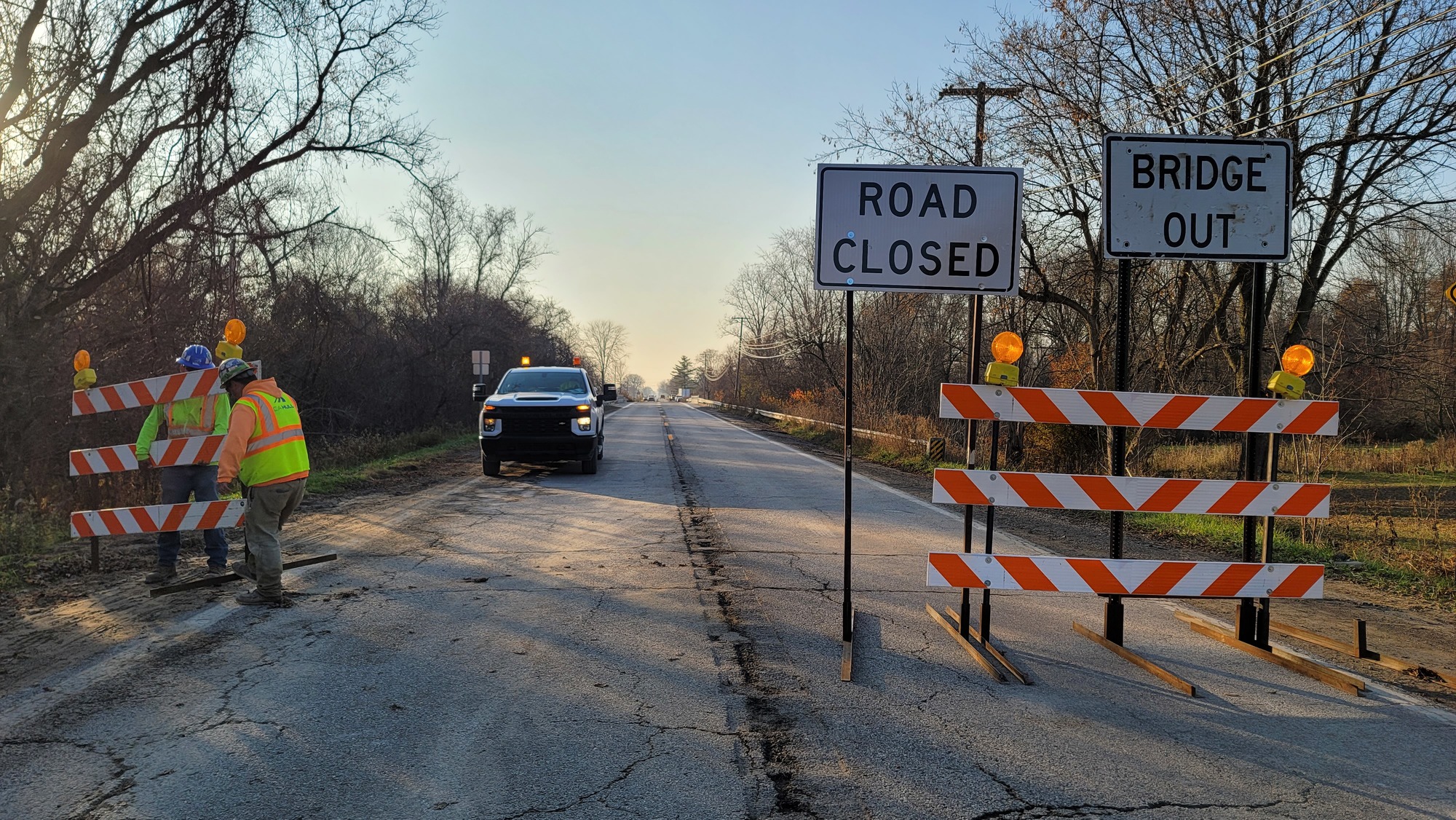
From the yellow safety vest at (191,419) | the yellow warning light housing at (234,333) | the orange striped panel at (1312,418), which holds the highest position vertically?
the yellow warning light housing at (234,333)

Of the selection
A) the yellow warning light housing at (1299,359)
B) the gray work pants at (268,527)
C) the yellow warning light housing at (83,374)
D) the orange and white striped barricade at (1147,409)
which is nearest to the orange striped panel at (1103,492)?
the orange and white striped barricade at (1147,409)

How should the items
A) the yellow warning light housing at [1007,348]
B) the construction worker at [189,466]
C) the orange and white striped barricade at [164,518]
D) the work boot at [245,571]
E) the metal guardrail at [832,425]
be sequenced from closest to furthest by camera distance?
the yellow warning light housing at [1007,348], the work boot at [245,571], the orange and white striped barricade at [164,518], the construction worker at [189,466], the metal guardrail at [832,425]

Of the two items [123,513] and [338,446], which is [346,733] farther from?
[338,446]

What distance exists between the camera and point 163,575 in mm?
7102

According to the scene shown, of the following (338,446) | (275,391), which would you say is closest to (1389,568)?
(275,391)

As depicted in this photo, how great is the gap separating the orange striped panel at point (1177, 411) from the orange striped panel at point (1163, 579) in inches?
33.6

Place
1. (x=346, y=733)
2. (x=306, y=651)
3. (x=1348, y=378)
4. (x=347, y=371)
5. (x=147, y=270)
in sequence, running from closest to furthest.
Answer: (x=346, y=733) < (x=306, y=651) < (x=147, y=270) < (x=1348, y=378) < (x=347, y=371)

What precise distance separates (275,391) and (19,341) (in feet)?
23.9

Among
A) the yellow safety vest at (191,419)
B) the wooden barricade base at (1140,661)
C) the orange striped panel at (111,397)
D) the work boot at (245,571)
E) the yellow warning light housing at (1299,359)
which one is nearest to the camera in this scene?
the wooden barricade base at (1140,661)

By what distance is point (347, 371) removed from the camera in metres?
29.5

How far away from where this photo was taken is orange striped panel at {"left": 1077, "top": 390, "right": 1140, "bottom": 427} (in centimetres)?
541

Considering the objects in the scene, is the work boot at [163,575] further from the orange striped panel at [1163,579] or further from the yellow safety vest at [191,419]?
the orange striped panel at [1163,579]

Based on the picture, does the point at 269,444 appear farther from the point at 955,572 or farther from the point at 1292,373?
the point at 1292,373

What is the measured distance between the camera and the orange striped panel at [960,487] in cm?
526
